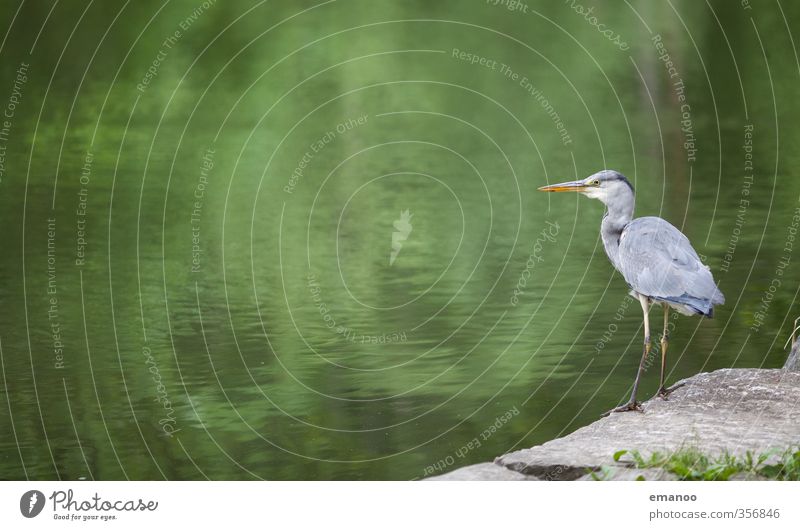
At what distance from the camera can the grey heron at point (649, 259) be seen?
4.83 meters

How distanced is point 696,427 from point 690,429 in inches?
2.1

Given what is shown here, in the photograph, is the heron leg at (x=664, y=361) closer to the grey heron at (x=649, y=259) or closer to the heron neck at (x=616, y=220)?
the grey heron at (x=649, y=259)

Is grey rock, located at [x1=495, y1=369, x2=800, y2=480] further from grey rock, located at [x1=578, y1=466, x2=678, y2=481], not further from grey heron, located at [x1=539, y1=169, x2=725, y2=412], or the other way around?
grey heron, located at [x1=539, y1=169, x2=725, y2=412]

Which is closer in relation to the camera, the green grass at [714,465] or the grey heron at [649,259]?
the green grass at [714,465]

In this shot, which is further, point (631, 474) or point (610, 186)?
point (610, 186)

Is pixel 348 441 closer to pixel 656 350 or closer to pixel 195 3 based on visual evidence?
pixel 656 350

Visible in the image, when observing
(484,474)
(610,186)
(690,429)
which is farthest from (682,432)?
(610,186)

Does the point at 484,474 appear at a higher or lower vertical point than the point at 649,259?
lower

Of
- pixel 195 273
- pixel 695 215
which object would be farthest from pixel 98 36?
pixel 695 215

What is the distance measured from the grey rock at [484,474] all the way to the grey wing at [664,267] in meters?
1.10

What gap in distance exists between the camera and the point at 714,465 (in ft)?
13.8

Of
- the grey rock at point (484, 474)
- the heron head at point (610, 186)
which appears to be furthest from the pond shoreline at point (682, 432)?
the heron head at point (610, 186)

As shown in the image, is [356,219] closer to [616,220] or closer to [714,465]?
[616,220]

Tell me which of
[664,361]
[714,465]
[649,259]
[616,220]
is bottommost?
[714,465]
